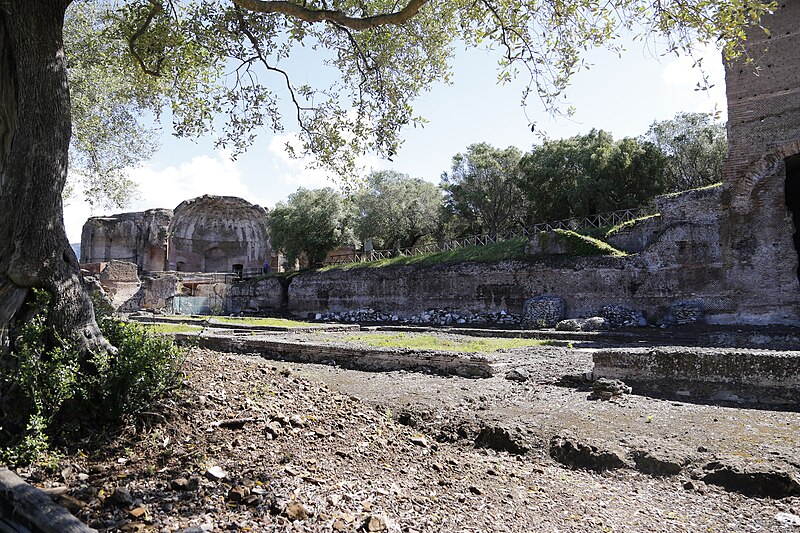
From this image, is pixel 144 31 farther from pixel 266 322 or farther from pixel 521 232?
pixel 521 232

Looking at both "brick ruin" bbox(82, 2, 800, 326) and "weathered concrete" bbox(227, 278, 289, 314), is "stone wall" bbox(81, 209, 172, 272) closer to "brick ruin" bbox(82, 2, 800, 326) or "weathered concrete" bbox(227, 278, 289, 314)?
"weathered concrete" bbox(227, 278, 289, 314)

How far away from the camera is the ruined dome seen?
139 ft

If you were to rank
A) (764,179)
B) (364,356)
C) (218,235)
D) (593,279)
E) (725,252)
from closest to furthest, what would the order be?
(364,356), (764,179), (725,252), (593,279), (218,235)

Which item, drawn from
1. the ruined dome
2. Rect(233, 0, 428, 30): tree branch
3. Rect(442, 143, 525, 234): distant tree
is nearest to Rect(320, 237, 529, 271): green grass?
Rect(442, 143, 525, 234): distant tree

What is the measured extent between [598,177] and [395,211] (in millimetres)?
13479

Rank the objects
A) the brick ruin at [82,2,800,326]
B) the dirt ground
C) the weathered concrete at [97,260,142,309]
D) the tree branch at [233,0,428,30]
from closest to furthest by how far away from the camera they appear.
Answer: the dirt ground < the tree branch at [233,0,428,30] < the brick ruin at [82,2,800,326] < the weathered concrete at [97,260,142,309]

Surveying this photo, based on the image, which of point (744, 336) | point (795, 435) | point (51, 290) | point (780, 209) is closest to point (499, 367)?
point (795, 435)

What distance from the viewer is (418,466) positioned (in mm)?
4141

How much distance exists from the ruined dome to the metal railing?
8.72m

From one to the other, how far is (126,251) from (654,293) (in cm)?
4035

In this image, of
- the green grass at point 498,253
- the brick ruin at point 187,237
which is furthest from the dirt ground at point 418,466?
the brick ruin at point 187,237

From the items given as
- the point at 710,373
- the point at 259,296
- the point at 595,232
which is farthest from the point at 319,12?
the point at 259,296

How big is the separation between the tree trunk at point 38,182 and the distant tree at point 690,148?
33.6 meters

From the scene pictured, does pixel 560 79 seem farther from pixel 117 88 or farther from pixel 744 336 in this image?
pixel 744 336
